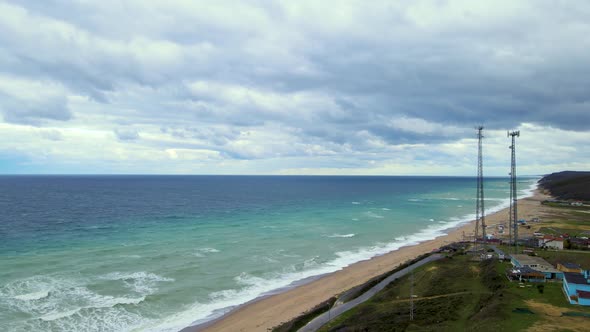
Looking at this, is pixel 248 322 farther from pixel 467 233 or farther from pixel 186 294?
pixel 467 233

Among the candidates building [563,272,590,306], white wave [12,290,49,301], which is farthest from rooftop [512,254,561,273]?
white wave [12,290,49,301]

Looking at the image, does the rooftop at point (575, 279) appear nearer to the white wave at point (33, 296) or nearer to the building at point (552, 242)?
the building at point (552, 242)

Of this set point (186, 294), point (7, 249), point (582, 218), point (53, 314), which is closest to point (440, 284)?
point (186, 294)

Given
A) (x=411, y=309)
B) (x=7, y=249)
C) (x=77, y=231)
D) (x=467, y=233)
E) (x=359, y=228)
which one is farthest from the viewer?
(x=359, y=228)

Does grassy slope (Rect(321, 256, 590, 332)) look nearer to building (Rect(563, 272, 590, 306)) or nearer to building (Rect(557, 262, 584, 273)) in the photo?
building (Rect(563, 272, 590, 306))

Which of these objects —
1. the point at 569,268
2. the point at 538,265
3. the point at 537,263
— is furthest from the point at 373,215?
the point at 569,268

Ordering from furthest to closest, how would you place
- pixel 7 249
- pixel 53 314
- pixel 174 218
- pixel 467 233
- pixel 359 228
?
pixel 174 218, pixel 359 228, pixel 467 233, pixel 7 249, pixel 53 314
